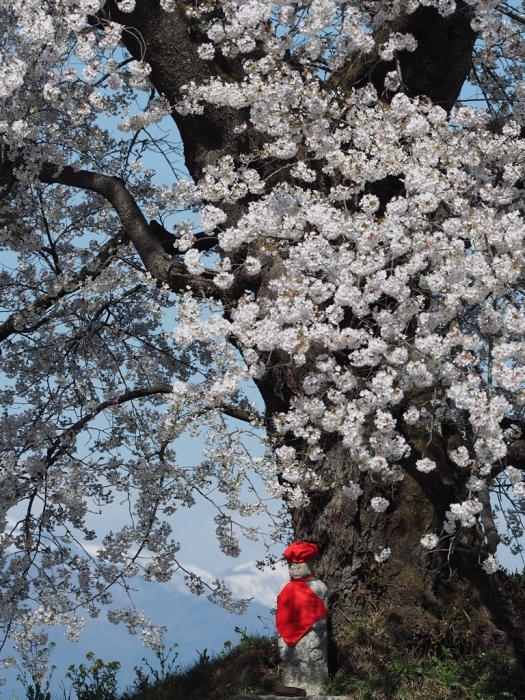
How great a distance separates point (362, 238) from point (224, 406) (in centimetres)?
193

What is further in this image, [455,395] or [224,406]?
[224,406]

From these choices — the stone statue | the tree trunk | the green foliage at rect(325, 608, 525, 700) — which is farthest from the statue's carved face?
the green foliage at rect(325, 608, 525, 700)

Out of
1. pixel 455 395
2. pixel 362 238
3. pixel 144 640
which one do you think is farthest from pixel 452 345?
pixel 144 640

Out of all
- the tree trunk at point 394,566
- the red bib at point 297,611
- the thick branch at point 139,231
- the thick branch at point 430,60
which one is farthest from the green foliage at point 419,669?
the thick branch at point 430,60

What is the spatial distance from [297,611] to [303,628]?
133 millimetres

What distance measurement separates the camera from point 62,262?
9703 mm

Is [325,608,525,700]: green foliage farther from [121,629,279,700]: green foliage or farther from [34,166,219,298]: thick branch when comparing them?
[34,166,219,298]: thick branch

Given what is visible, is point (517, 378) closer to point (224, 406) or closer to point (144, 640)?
point (224, 406)

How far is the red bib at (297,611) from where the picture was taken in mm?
7020

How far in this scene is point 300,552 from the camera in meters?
7.14

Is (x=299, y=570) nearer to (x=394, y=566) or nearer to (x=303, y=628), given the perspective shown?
(x=303, y=628)

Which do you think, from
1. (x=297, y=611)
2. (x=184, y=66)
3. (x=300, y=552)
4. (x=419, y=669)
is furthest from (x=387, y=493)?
(x=184, y=66)

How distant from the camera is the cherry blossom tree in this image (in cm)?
629

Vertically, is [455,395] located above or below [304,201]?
below
